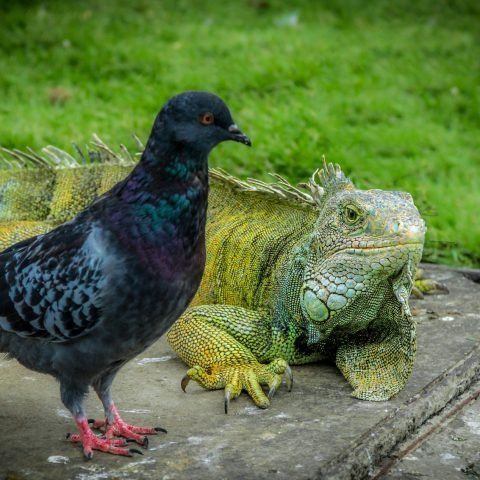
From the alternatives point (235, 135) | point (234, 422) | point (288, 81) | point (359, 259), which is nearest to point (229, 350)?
point (234, 422)

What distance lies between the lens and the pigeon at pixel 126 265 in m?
3.57

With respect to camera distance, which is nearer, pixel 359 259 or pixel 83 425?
pixel 83 425

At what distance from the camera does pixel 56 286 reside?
370cm

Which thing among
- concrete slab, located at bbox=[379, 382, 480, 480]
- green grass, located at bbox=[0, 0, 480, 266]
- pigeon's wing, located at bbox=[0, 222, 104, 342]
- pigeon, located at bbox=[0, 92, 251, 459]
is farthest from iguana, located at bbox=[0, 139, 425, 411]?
green grass, located at bbox=[0, 0, 480, 266]

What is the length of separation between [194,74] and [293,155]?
2407 mm

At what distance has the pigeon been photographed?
357 centimetres

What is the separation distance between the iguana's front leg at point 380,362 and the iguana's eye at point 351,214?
51 cm

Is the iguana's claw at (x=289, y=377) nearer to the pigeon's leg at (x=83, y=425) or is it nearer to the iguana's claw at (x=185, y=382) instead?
the iguana's claw at (x=185, y=382)

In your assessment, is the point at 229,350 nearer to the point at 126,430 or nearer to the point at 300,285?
the point at 300,285

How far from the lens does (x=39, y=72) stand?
10.6 metres

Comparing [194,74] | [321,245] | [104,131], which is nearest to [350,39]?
[194,74]

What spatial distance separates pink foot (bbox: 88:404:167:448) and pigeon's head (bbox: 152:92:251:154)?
3.90ft

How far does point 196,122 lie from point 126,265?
582 mm

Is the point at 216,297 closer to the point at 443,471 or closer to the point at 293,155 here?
the point at 443,471
